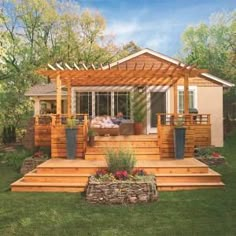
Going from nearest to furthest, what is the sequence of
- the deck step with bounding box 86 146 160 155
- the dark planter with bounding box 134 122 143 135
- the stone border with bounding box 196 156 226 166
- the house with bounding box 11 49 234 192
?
the house with bounding box 11 49 234 192 → the deck step with bounding box 86 146 160 155 → the stone border with bounding box 196 156 226 166 → the dark planter with bounding box 134 122 143 135

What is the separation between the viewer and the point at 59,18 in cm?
2886

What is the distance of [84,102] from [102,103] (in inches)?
31.5

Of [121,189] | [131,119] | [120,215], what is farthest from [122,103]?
[120,215]

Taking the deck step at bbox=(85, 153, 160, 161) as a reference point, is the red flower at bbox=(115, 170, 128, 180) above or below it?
below

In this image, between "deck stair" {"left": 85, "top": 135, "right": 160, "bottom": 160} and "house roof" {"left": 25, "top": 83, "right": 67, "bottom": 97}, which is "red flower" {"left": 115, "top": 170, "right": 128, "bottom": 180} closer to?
"deck stair" {"left": 85, "top": 135, "right": 160, "bottom": 160}

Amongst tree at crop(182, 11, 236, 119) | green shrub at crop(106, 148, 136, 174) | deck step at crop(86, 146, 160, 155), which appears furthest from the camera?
tree at crop(182, 11, 236, 119)

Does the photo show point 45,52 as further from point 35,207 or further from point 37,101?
point 35,207

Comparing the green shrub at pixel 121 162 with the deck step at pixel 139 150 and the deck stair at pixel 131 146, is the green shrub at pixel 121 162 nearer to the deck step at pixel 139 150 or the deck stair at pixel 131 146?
the deck stair at pixel 131 146

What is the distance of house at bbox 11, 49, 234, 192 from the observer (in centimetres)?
977

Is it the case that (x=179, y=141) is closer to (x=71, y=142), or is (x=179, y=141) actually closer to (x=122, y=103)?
(x=71, y=142)

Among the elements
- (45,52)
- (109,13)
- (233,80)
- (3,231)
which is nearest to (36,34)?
(45,52)

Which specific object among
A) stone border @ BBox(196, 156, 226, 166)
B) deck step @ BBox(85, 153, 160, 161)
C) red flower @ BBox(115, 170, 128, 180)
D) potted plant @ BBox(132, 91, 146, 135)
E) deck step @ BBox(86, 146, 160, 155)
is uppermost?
potted plant @ BBox(132, 91, 146, 135)

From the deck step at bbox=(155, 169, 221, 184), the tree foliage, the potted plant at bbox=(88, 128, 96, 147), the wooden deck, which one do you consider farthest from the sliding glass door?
the tree foliage

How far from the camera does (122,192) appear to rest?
26.4 feet
